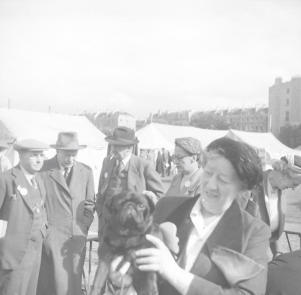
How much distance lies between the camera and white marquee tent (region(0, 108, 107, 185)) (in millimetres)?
12727

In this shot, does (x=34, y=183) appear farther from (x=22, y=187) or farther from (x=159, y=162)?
(x=159, y=162)

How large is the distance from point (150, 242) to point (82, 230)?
9.34ft

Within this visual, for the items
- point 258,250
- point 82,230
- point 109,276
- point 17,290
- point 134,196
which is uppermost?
point 134,196

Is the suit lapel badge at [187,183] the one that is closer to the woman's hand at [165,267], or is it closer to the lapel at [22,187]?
the lapel at [22,187]

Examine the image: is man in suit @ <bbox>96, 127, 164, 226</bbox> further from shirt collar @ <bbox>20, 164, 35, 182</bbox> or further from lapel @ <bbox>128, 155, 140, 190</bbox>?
shirt collar @ <bbox>20, 164, 35, 182</bbox>

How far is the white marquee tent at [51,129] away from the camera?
12.7 metres

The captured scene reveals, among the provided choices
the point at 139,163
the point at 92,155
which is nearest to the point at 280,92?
the point at 92,155

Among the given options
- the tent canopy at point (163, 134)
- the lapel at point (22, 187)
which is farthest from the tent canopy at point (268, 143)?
the lapel at point (22, 187)

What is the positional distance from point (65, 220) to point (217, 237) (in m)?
2.92

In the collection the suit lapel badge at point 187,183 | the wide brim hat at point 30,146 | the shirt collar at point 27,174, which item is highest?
the wide brim hat at point 30,146

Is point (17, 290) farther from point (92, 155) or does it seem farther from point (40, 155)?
point (92, 155)

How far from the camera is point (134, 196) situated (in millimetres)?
1909

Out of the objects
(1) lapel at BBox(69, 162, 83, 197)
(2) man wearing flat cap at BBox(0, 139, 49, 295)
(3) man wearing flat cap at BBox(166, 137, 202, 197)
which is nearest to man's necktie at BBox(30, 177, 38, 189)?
(2) man wearing flat cap at BBox(0, 139, 49, 295)

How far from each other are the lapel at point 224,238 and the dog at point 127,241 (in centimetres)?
18
